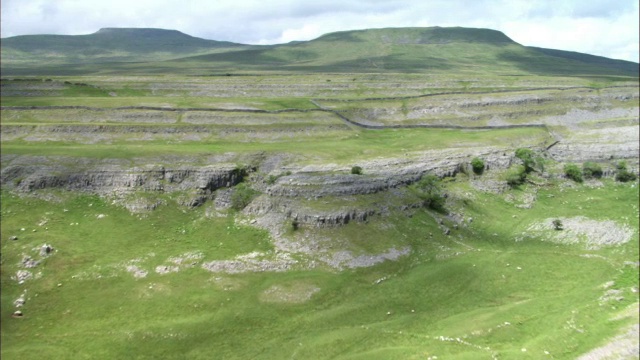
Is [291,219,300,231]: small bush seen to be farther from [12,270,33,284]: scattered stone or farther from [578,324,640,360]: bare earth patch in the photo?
[578,324,640,360]: bare earth patch

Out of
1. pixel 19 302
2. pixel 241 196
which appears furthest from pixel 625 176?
pixel 19 302

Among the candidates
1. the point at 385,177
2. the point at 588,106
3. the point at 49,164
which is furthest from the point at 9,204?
the point at 588,106

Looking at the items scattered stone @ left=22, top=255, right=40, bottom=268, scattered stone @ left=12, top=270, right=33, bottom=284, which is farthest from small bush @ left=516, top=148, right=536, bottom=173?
scattered stone @ left=12, top=270, right=33, bottom=284

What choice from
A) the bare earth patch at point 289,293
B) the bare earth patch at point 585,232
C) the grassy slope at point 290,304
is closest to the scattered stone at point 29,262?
the grassy slope at point 290,304

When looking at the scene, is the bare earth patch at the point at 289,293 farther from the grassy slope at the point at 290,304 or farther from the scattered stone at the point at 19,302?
the scattered stone at the point at 19,302

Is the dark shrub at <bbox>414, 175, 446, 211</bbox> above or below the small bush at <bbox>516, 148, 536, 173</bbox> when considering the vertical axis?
below
